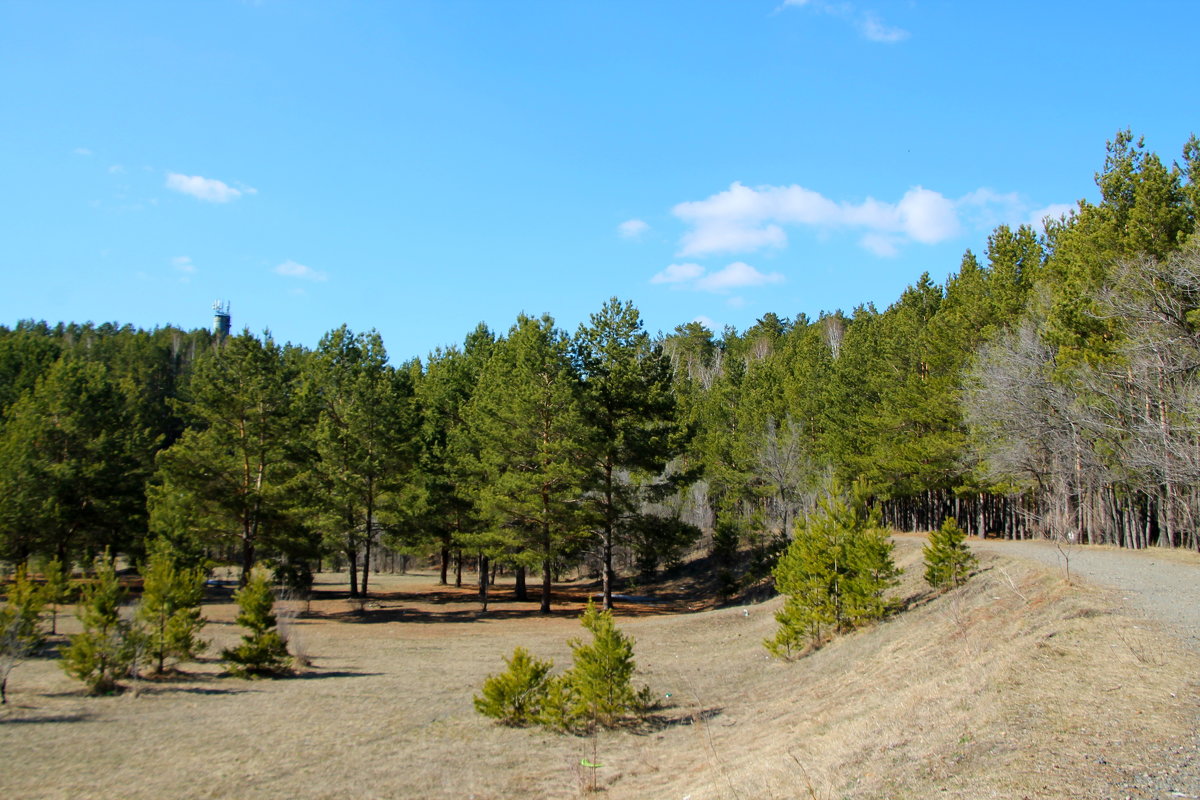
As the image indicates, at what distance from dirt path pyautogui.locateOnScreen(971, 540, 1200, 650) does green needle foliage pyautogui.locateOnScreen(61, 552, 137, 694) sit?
711 inches

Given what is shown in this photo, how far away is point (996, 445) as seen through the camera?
1075 inches

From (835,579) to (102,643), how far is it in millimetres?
15287

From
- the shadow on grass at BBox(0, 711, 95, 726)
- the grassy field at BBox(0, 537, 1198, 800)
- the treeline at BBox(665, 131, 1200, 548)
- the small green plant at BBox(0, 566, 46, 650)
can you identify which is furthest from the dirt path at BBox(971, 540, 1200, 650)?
the small green plant at BBox(0, 566, 46, 650)

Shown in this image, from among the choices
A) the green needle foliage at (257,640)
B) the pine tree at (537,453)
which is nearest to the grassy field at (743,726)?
the green needle foliage at (257,640)

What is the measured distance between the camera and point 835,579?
16.7 metres

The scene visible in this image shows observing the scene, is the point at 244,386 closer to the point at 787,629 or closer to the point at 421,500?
the point at 421,500

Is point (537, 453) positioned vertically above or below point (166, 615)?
above

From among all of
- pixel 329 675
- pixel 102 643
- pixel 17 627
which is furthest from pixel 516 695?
pixel 17 627

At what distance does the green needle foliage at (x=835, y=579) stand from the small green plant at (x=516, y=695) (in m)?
6.04

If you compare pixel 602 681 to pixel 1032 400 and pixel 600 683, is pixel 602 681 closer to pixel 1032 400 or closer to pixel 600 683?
pixel 600 683

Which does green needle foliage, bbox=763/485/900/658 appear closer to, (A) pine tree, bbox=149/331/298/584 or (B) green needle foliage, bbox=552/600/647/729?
(B) green needle foliage, bbox=552/600/647/729

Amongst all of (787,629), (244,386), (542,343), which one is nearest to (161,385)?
(244,386)

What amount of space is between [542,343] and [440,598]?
1451cm

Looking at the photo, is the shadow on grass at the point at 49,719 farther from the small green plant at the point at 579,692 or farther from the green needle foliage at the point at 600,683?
Answer: the green needle foliage at the point at 600,683
